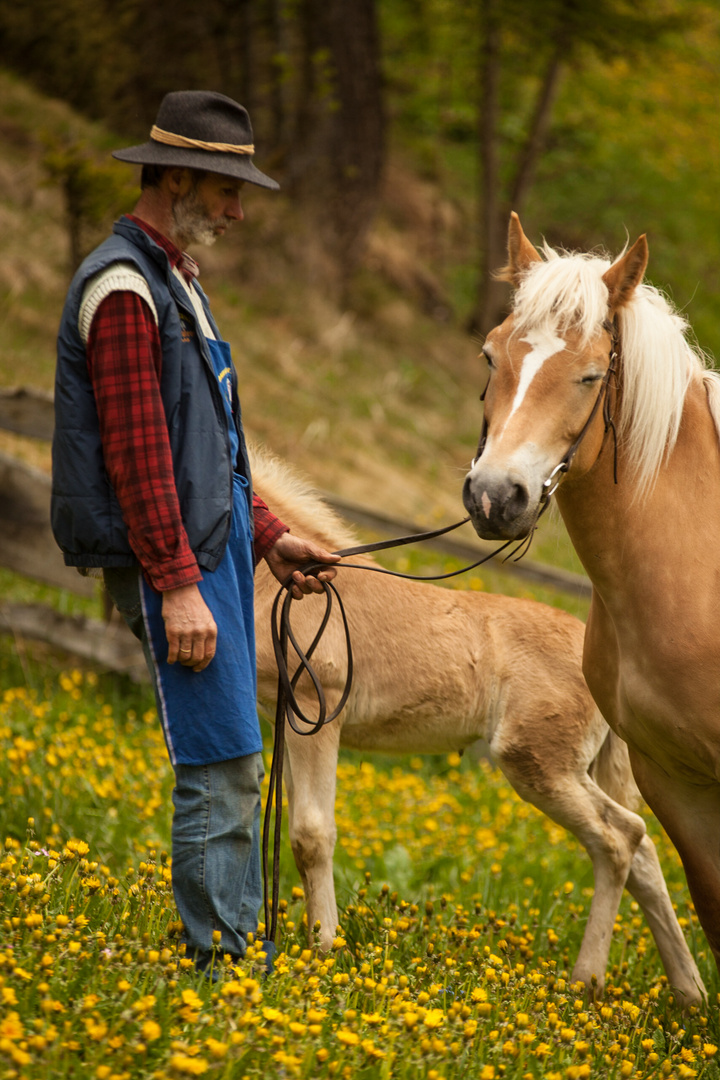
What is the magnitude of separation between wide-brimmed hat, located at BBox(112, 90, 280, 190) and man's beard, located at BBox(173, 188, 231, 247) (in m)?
0.13

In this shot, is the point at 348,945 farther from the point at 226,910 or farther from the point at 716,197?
the point at 716,197

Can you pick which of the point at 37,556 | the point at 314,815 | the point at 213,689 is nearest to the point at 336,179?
the point at 37,556

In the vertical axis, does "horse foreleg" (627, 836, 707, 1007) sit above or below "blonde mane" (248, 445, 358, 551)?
below

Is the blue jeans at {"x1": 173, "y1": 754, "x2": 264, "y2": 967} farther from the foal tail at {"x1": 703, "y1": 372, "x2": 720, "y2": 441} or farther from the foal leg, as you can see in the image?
the foal tail at {"x1": 703, "y1": 372, "x2": 720, "y2": 441}

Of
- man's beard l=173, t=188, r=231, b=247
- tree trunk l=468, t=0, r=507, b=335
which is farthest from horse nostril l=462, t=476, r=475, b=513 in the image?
tree trunk l=468, t=0, r=507, b=335

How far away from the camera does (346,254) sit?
1458cm

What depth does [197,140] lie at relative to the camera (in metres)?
2.82

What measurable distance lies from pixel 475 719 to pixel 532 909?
898 millimetres

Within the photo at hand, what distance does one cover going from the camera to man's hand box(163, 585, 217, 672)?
2.68 meters

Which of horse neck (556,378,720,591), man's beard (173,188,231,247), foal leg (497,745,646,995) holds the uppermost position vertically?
man's beard (173,188,231,247)

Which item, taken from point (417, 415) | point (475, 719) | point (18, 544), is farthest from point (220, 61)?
point (475, 719)

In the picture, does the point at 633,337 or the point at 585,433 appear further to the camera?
the point at 633,337

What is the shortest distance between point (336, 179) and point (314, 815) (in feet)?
39.8

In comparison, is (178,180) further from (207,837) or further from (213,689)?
(207,837)
